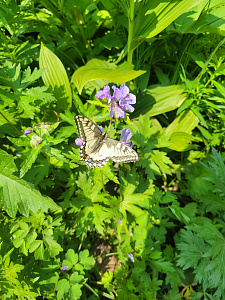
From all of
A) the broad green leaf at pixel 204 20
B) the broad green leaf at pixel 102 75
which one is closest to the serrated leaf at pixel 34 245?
the broad green leaf at pixel 102 75

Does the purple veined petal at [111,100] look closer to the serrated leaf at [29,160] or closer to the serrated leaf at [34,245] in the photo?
the serrated leaf at [29,160]

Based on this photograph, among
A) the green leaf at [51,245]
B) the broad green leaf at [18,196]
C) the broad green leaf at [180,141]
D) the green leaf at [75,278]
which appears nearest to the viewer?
the broad green leaf at [18,196]

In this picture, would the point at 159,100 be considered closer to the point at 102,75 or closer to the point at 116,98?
the point at 102,75

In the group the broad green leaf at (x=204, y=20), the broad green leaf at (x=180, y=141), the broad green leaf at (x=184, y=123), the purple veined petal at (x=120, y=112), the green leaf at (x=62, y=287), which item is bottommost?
the green leaf at (x=62, y=287)

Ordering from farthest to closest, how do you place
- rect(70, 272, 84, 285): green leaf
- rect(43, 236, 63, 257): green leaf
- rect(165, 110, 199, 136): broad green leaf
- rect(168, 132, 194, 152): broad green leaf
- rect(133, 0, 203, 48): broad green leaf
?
rect(165, 110, 199, 136): broad green leaf
rect(168, 132, 194, 152): broad green leaf
rect(133, 0, 203, 48): broad green leaf
rect(70, 272, 84, 285): green leaf
rect(43, 236, 63, 257): green leaf

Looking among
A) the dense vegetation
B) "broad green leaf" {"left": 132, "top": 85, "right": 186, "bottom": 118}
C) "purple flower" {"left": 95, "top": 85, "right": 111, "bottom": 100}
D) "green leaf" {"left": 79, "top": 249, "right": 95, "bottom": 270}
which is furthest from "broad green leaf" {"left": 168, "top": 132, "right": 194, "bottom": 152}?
"green leaf" {"left": 79, "top": 249, "right": 95, "bottom": 270}

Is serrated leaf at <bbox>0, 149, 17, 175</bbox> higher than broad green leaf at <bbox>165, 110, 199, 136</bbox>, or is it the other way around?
serrated leaf at <bbox>0, 149, 17, 175</bbox>

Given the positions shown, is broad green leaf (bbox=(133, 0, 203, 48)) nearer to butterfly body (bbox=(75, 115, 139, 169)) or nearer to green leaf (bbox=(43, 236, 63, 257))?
butterfly body (bbox=(75, 115, 139, 169))

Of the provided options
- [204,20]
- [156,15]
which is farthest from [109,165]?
[204,20]
